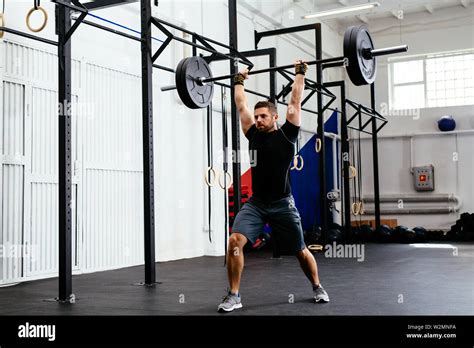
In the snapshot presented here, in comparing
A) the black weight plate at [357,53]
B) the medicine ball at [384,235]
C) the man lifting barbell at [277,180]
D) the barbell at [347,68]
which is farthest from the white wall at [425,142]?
Answer: the man lifting barbell at [277,180]

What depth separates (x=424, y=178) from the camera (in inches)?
433

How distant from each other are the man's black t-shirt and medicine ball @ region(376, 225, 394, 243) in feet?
19.7

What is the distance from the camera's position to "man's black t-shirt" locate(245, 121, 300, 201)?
10.9ft

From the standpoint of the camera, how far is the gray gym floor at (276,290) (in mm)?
3129

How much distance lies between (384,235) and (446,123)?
10.3 ft

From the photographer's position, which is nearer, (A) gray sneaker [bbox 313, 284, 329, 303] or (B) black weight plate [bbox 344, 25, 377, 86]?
(A) gray sneaker [bbox 313, 284, 329, 303]

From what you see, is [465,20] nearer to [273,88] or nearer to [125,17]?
[273,88]

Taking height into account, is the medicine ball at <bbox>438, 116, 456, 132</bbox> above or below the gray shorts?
above

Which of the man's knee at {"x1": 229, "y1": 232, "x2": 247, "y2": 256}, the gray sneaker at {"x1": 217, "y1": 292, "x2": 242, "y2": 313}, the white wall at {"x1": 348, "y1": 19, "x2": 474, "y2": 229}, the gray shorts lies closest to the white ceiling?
the white wall at {"x1": 348, "y1": 19, "x2": 474, "y2": 229}

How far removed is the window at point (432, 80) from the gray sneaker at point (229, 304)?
9158mm

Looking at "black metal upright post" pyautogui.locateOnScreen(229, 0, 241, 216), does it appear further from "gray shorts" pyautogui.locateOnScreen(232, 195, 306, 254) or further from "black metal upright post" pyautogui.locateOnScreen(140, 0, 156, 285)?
"gray shorts" pyautogui.locateOnScreen(232, 195, 306, 254)

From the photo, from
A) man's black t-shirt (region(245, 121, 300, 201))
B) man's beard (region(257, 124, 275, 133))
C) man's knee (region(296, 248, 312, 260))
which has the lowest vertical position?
man's knee (region(296, 248, 312, 260))

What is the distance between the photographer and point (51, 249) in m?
5.10

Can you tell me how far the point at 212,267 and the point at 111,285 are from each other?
1484 millimetres
